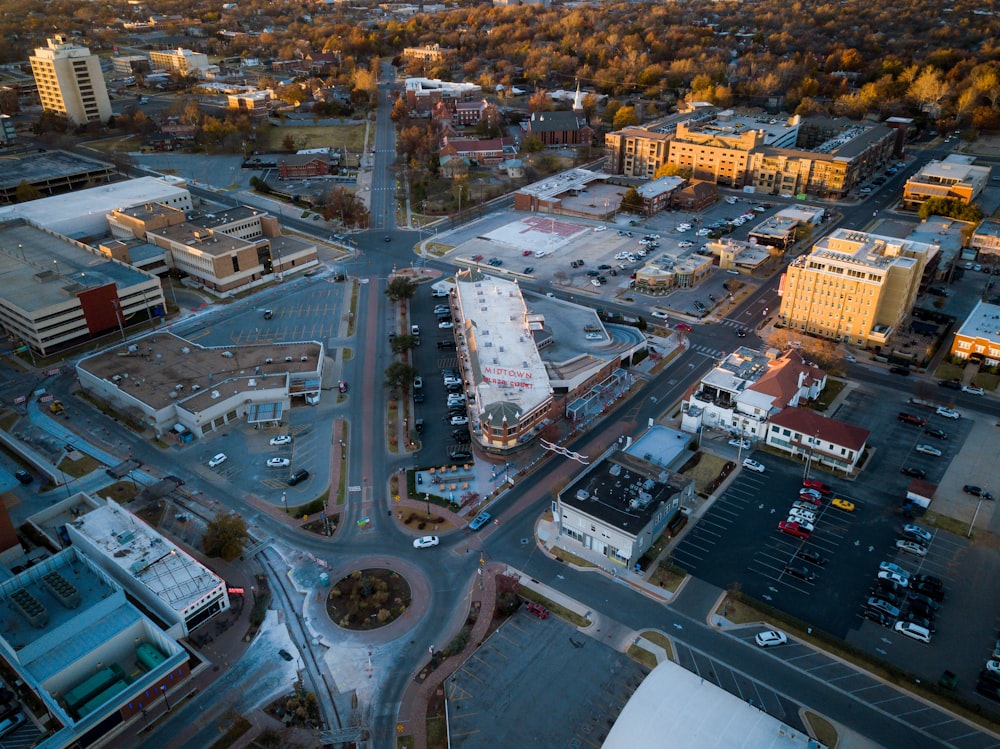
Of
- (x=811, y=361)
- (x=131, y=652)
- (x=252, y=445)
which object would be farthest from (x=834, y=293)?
(x=131, y=652)

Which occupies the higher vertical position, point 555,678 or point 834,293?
point 834,293

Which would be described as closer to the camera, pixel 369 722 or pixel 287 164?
pixel 369 722

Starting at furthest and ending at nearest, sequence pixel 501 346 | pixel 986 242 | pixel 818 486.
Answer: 1. pixel 986 242
2. pixel 501 346
3. pixel 818 486

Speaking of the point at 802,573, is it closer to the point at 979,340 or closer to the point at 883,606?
the point at 883,606

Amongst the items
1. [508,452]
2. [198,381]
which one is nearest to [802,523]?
[508,452]

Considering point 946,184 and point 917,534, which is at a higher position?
point 946,184

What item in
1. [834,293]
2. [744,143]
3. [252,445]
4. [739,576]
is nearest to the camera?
[739,576]

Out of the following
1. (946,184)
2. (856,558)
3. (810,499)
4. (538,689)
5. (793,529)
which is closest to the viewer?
(538,689)

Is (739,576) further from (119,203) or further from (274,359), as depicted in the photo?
(119,203)
